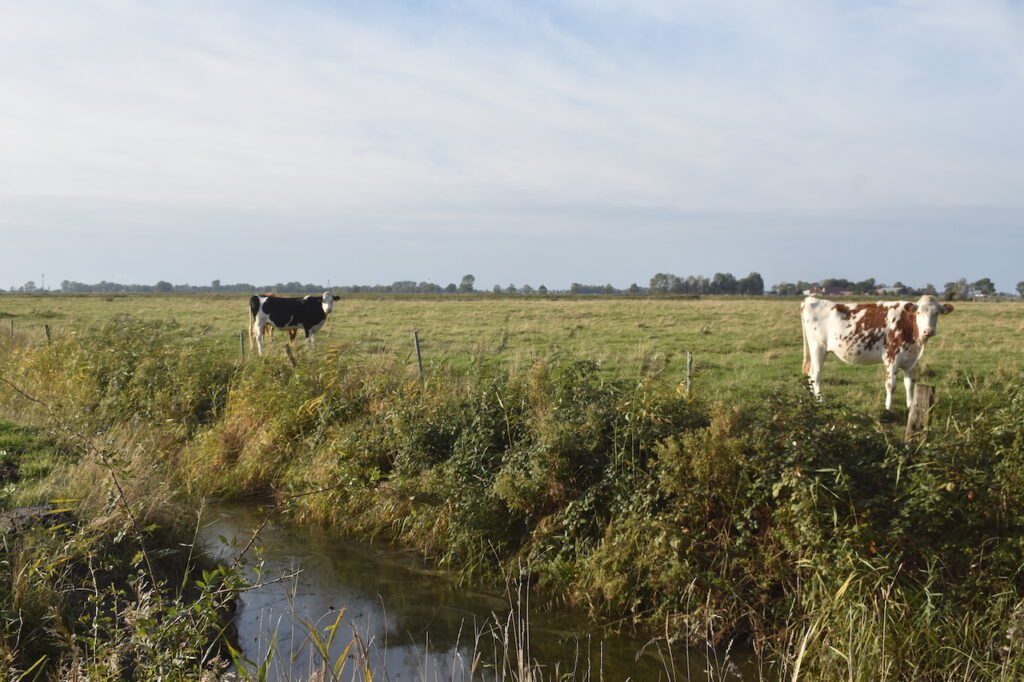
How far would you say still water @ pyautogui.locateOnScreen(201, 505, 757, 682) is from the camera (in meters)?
6.58

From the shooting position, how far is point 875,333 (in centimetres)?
1353

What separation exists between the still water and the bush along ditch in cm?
32

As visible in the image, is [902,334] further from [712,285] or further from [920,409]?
[712,285]

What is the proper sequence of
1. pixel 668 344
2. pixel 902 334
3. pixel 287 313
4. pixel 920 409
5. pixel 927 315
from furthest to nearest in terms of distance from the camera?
pixel 668 344 → pixel 287 313 → pixel 902 334 → pixel 927 315 → pixel 920 409

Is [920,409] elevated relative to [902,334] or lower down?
lower down

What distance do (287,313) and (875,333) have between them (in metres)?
13.9

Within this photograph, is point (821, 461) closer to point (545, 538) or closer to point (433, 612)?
point (545, 538)

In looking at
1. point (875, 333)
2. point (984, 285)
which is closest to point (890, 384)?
point (875, 333)

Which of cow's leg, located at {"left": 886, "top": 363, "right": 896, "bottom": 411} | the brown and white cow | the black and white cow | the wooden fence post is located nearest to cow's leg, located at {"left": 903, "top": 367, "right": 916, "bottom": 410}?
the brown and white cow

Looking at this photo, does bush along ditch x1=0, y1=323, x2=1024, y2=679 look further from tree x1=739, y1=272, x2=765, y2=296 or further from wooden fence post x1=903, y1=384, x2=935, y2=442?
tree x1=739, y1=272, x2=765, y2=296

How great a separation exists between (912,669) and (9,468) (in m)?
8.93

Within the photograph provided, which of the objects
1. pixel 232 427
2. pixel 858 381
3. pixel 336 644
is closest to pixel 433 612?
pixel 336 644

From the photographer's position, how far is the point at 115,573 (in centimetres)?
679

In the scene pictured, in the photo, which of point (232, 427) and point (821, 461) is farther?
point (232, 427)
